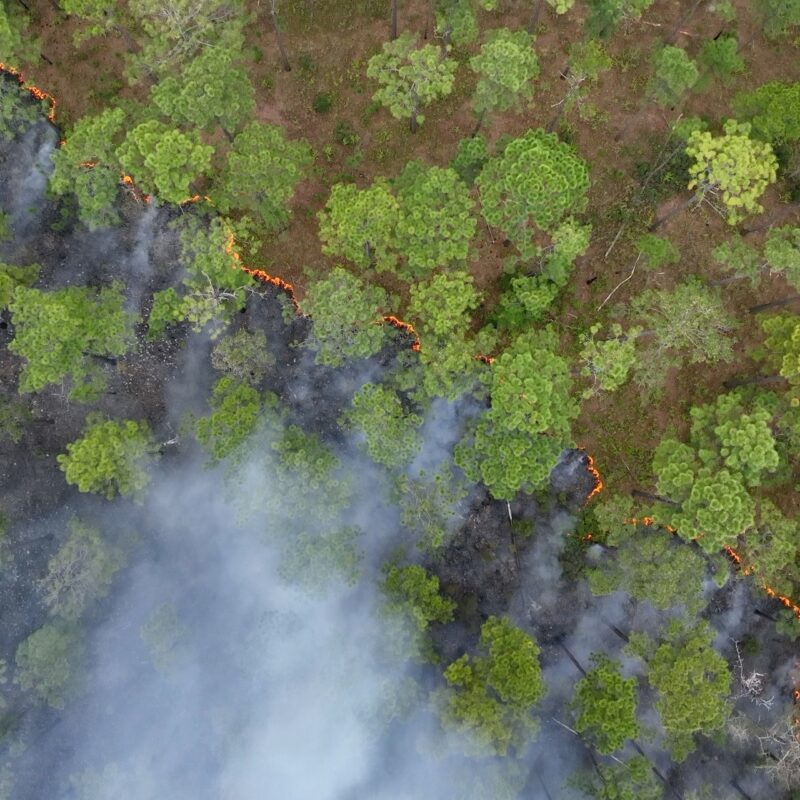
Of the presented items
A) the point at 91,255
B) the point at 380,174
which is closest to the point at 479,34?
the point at 380,174

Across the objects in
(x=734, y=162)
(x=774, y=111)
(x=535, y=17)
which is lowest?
(x=734, y=162)

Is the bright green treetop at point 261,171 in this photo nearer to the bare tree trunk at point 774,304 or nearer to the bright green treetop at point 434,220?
the bright green treetop at point 434,220

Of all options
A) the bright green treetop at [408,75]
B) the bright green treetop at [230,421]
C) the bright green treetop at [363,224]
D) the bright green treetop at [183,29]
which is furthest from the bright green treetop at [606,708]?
the bright green treetop at [183,29]

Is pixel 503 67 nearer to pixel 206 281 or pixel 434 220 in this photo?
pixel 434 220

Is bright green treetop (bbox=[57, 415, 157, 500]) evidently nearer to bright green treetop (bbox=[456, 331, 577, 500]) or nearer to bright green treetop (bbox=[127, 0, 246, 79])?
bright green treetop (bbox=[456, 331, 577, 500])

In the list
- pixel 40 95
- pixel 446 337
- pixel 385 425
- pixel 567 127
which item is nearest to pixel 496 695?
pixel 385 425

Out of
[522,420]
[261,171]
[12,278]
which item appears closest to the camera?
[522,420]

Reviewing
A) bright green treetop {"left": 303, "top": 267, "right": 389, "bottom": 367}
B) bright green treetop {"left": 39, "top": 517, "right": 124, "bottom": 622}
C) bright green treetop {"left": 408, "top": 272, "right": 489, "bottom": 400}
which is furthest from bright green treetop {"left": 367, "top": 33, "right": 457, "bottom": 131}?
bright green treetop {"left": 39, "top": 517, "right": 124, "bottom": 622}
